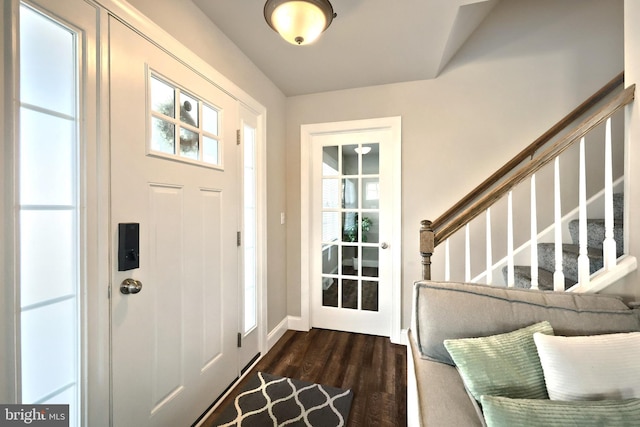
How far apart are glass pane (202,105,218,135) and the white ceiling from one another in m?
0.55

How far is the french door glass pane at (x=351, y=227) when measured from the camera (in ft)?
7.90

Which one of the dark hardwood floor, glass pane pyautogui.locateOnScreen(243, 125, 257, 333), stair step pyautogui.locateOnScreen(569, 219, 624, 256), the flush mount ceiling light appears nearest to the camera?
the flush mount ceiling light

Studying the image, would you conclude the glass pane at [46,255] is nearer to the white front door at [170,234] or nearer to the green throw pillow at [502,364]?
→ the white front door at [170,234]

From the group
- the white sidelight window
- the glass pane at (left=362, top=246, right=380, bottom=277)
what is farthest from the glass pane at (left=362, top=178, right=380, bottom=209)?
the white sidelight window

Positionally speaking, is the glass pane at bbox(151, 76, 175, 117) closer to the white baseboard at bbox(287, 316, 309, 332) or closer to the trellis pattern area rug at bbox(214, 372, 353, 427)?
the trellis pattern area rug at bbox(214, 372, 353, 427)

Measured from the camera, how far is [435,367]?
1049mm

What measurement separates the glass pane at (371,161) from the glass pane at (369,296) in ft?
3.57

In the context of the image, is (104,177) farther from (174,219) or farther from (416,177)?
(416,177)

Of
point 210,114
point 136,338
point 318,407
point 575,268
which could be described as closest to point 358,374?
point 318,407

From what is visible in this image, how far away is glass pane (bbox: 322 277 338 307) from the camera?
2.52 m

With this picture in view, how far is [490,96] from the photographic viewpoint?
2088 millimetres

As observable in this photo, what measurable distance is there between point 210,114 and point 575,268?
247 cm

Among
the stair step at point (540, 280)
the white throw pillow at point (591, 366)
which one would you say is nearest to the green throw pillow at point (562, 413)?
the white throw pillow at point (591, 366)

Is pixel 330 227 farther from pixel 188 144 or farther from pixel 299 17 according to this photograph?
pixel 299 17
